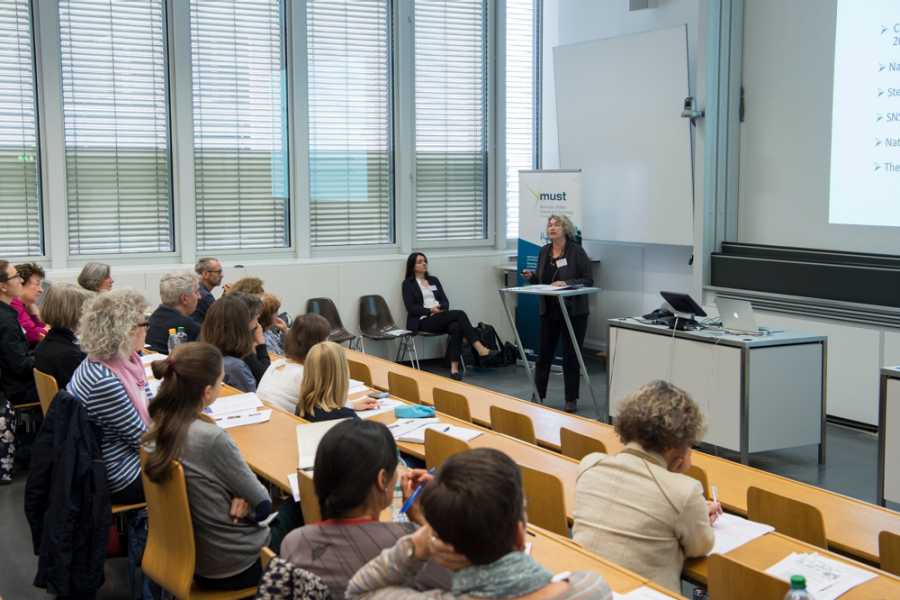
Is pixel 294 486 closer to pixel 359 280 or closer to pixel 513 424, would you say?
pixel 513 424

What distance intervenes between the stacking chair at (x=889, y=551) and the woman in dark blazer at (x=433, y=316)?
255 inches

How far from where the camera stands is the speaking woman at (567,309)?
7.92 meters

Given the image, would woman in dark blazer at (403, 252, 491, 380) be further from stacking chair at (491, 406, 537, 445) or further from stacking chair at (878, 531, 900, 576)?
stacking chair at (878, 531, 900, 576)

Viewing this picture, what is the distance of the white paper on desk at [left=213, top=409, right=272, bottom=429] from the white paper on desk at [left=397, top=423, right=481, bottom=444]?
67 cm

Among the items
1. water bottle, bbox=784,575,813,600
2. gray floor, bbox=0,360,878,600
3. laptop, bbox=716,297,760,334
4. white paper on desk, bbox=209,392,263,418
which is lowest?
gray floor, bbox=0,360,878,600

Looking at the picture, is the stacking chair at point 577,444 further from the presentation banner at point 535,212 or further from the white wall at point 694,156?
the presentation banner at point 535,212

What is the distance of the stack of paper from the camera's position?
4.45 meters

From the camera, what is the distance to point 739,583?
8.13 feet

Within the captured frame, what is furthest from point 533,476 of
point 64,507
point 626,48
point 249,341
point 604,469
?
point 626,48

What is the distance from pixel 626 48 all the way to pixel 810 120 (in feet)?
6.84

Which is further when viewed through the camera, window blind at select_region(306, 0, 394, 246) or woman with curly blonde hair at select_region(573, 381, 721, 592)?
window blind at select_region(306, 0, 394, 246)

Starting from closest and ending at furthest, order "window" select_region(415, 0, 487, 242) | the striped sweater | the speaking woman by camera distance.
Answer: the striped sweater, the speaking woman, "window" select_region(415, 0, 487, 242)

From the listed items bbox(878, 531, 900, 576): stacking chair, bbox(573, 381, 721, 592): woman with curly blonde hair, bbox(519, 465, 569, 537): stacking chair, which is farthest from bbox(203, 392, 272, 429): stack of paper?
bbox(878, 531, 900, 576): stacking chair

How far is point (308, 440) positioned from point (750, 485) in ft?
5.73
